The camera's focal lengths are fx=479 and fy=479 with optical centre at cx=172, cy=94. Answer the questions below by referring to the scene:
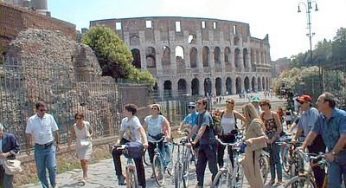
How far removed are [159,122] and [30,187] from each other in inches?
113

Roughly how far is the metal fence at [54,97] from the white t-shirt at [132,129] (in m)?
4.11

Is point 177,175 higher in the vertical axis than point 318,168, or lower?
lower

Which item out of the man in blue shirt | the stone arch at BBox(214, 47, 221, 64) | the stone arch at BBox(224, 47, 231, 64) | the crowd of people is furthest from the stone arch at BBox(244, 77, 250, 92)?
the man in blue shirt

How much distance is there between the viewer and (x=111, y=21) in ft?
235

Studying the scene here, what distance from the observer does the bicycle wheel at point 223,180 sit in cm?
673

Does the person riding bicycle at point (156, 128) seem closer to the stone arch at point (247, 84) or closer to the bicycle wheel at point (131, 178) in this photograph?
the bicycle wheel at point (131, 178)

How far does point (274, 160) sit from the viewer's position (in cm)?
816

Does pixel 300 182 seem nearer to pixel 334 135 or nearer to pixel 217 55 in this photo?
pixel 334 135

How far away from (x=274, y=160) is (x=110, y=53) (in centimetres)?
2529

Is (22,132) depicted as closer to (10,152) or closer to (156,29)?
(10,152)

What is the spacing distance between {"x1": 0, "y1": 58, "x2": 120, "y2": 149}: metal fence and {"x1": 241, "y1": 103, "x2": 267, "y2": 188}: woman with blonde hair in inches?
238

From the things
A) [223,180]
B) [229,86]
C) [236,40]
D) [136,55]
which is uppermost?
[236,40]

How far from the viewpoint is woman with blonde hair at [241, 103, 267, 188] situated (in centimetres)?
648

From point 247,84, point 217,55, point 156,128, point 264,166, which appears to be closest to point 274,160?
point 264,166
